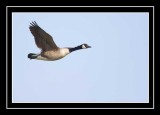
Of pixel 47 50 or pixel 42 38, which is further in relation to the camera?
pixel 47 50

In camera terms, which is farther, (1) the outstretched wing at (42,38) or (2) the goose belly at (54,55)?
(2) the goose belly at (54,55)

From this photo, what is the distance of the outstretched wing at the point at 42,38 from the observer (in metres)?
5.08

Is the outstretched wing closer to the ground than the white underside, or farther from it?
farther from it

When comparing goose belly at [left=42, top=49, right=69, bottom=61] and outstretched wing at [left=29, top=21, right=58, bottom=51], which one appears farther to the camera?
goose belly at [left=42, top=49, right=69, bottom=61]

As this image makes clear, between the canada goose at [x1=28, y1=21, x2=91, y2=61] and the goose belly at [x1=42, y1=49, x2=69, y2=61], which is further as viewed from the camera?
the goose belly at [x1=42, y1=49, x2=69, y2=61]

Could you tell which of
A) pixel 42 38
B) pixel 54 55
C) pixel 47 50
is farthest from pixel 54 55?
pixel 42 38

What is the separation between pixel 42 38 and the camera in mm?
5164

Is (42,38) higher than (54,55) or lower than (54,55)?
higher

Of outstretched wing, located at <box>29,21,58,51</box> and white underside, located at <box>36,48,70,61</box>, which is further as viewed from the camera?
white underside, located at <box>36,48,70,61</box>

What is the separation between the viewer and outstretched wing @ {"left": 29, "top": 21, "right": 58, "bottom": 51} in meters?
5.08

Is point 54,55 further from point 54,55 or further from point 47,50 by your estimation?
point 47,50
